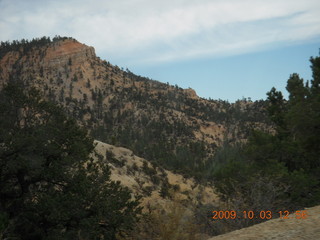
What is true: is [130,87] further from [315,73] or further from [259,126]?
[315,73]

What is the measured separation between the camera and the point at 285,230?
730 cm

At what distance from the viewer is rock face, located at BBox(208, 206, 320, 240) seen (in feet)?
22.3

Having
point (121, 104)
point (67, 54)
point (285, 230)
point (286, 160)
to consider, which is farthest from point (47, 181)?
point (67, 54)

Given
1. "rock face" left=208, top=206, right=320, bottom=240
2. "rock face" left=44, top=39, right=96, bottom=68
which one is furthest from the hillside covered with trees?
"rock face" left=44, top=39, right=96, bottom=68

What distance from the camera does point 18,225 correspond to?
13.9 meters

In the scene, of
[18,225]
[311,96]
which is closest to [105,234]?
[18,225]

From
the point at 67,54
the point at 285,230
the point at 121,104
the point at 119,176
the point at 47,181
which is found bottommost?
the point at 119,176

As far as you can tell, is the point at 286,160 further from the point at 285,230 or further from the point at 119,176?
the point at 119,176

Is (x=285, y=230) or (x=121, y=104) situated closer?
(x=285, y=230)

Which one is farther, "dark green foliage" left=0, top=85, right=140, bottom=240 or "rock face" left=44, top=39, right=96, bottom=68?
"rock face" left=44, top=39, right=96, bottom=68

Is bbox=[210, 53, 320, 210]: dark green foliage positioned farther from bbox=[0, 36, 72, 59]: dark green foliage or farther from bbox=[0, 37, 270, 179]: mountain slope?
bbox=[0, 36, 72, 59]: dark green foliage

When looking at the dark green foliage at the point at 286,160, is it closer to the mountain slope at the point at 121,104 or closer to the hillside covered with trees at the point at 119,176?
the hillside covered with trees at the point at 119,176

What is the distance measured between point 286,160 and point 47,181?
16619 mm

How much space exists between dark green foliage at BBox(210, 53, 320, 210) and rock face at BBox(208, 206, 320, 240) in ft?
8.28
